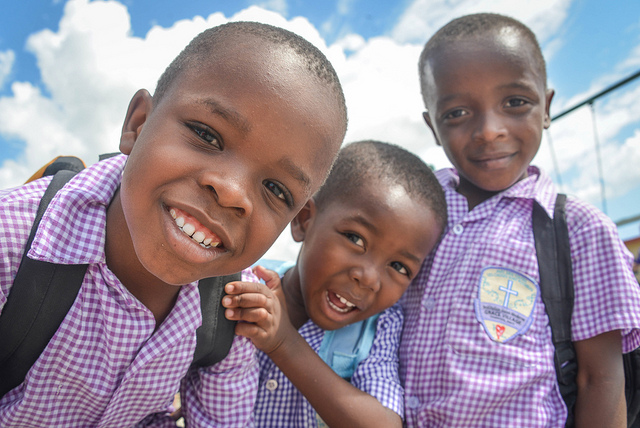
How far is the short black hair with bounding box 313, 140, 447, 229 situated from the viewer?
2.13 metres

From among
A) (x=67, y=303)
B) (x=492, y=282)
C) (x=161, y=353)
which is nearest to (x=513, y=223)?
(x=492, y=282)

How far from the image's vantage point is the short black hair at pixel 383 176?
6.99 ft

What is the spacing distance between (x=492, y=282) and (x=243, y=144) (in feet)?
4.11

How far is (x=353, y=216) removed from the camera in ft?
6.68

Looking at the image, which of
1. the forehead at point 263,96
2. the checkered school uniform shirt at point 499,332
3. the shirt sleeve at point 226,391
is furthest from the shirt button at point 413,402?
the forehead at point 263,96

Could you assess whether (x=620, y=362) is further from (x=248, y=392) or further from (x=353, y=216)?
(x=248, y=392)

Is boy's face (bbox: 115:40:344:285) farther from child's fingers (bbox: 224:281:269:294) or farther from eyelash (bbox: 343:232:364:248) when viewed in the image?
eyelash (bbox: 343:232:364:248)

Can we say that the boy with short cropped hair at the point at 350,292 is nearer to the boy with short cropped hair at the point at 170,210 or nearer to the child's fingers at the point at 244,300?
the child's fingers at the point at 244,300

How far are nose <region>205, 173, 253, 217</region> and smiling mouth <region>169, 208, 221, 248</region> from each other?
10 cm

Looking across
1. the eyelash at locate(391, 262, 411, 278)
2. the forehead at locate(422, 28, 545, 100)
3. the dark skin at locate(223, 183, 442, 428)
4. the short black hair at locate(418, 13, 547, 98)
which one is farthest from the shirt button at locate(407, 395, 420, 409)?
the short black hair at locate(418, 13, 547, 98)

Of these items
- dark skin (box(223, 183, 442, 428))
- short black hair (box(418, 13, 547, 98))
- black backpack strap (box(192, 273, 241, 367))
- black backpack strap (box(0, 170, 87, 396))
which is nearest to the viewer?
black backpack strap (box(0, 170, 87, 396))

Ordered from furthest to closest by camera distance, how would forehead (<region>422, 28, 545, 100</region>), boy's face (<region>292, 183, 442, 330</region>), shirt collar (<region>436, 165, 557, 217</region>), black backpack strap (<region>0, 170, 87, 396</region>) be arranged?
forehead (<region>422, 28, 545, 100</region>)
shirt collar (<region>436, 165, 557, 217</region>)
boy's face (<region>292, 183, 442, 330</region>)
black backpack strap (<region>0, 170, 87, 396</region>)

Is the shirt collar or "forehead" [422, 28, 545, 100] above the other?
"forehead" [422, 28, 545, 100]

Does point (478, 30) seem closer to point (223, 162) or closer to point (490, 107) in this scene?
point (490, 107)
